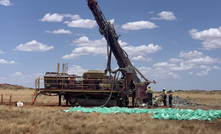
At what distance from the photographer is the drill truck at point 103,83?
21.4 meters

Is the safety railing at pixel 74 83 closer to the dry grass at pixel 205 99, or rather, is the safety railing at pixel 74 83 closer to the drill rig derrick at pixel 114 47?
the drill rig derrick at pixel 114 47

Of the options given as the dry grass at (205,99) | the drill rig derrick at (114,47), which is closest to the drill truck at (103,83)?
the drill rig derrick at (114,47)

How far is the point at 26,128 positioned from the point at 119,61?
12.0 m

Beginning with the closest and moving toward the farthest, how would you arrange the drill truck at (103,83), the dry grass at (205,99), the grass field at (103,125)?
the grass field at (103,125), the drill truck at (103,83), the dry grass at (205,99)

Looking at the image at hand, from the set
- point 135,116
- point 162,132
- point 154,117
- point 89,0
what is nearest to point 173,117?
point 154,117

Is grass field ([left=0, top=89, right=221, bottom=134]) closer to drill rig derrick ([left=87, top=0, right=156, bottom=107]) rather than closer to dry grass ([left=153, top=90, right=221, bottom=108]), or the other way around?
drill rig derrick ([left=87, top=0, right=156, bottom=107])

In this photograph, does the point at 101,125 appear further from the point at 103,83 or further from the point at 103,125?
the point at 103,83

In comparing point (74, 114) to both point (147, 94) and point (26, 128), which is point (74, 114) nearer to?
point (26, 128)

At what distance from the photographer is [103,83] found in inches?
852

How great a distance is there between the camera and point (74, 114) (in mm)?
15133

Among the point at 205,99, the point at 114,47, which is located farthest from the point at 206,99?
the point at 114,47

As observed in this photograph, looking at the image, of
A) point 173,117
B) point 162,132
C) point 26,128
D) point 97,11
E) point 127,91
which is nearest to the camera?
point 162,132

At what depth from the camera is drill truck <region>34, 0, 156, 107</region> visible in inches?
842

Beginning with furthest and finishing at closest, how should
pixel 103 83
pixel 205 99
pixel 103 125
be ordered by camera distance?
1. pixel 205 99
2. pixel 103 83
3. pixel 103 125
